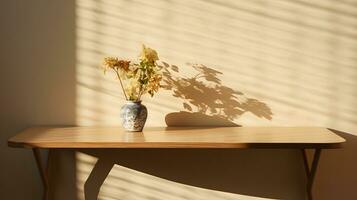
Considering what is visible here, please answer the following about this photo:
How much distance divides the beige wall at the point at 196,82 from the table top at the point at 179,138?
122mm

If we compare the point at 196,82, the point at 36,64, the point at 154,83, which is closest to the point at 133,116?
the point at 154,83

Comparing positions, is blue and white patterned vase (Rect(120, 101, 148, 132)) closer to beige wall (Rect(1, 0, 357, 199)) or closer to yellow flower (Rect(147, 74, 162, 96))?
yellow flower (Rect(147, 74, 162, 96))

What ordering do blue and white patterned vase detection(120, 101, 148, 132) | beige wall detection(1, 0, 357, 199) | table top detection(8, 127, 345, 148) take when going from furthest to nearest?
beige wall detection(1, 0, 357, 199) < blue and white patterned vase detection(120, 101, 148, 132) < table top detection(8, 127, 345, 148)

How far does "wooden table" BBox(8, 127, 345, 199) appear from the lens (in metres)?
1.66

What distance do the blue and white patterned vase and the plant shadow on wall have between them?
23cm

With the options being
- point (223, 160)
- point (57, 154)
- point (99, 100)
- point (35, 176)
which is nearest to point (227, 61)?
→ point (223, 160)

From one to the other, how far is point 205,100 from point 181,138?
41cm

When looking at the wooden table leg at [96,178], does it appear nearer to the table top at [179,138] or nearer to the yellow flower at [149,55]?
the table top at [179,138]

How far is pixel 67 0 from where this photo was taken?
2.07 meters

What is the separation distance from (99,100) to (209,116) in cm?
53

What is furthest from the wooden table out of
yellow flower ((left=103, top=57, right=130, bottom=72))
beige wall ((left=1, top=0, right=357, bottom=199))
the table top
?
yellow flower ((left=103, top=57, right=130, bottom=72))

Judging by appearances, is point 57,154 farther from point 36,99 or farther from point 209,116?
point 209,116

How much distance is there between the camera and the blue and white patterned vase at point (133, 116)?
6.20ft

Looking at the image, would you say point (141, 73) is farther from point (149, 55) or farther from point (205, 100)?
point (205, 100)
